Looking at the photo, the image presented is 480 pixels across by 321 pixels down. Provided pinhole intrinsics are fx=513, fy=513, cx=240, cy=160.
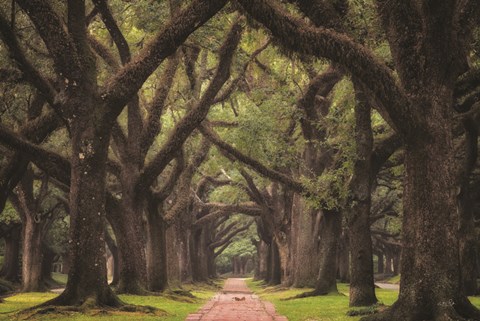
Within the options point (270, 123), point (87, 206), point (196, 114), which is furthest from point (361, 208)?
point (87, 206)

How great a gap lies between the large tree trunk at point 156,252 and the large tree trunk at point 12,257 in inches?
632

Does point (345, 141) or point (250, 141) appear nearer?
point (345, 141)

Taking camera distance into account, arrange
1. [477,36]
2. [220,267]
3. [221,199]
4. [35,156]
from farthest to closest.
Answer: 1. [220,267]
2. [221,199]
3. [35,156]
4. [477,36]

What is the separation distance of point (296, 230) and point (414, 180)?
58.6 ft

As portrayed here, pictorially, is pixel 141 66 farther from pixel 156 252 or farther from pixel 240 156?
pixel 156 252

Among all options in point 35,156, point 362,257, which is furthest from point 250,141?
point 35,156

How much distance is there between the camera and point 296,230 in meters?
26.9

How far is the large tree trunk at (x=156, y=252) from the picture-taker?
2097cm

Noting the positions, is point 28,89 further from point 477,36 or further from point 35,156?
point 477,36

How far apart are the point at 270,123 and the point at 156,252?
7.06 m

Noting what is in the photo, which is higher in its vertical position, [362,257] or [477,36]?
[477,36]

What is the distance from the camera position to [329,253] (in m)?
20.0

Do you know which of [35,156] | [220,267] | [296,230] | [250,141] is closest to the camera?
[35,156]

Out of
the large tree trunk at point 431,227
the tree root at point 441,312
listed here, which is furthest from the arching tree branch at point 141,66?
Result: the tree root at point 441,312
